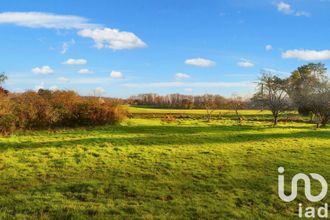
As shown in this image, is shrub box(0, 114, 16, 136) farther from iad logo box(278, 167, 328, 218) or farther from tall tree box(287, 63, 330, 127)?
tall tree box(287, 63, 330, 127)

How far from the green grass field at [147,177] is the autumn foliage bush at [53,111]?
18.7ft

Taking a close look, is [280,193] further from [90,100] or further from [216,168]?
[90,100]

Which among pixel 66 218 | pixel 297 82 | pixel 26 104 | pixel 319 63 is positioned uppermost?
pixel 319 63

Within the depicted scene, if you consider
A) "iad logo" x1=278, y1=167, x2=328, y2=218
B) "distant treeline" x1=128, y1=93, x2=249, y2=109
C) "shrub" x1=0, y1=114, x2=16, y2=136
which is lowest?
"iad logo" x1=278, y1=167, x2=328, y2=218

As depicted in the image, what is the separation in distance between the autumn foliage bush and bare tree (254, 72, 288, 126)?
64.4ft

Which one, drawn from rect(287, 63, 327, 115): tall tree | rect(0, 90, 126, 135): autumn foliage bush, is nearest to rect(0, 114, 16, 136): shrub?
rect(0, 90, 126, 135): autumn foliage bush

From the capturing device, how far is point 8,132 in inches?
988

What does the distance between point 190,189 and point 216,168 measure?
350 cm

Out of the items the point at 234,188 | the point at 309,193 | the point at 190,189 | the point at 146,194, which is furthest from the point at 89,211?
the point at 309,193

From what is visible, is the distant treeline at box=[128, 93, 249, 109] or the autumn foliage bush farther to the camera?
the distant treeline at box=[128, 93, 249, 109]

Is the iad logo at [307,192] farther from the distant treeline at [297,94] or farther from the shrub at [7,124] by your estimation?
the distant treeline at [297,94]

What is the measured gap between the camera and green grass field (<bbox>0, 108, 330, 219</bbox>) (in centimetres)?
984

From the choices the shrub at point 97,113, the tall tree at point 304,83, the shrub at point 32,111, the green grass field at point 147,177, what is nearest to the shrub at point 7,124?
the shrub at point 32,111

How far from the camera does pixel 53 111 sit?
98.0 feet
